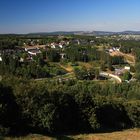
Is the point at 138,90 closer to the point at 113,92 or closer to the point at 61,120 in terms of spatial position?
the point at 113,92

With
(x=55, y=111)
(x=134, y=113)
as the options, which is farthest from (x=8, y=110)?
(x=134, y=113)

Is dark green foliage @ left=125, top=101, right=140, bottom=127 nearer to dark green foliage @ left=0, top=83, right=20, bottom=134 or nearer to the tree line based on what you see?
the tree line

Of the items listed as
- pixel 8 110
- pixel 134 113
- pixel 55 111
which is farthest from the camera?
pixel 134 113

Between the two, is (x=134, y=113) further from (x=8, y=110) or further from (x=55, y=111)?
(x=8, y=110)

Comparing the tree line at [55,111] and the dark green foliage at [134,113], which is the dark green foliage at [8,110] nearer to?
the tree line at [55,111]

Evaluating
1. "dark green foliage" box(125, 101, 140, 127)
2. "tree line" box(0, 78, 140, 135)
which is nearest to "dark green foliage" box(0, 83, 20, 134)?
"tree line" box(0, 78, 140, 135)

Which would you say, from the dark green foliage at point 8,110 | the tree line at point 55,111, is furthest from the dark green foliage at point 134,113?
the dark green foliage at point 8,110

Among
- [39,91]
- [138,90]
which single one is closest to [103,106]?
[39,91]

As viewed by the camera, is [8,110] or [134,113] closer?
[8,110]

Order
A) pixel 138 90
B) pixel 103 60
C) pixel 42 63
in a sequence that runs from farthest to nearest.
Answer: pixel 103 60, pixel 42 63, pixel 138 90

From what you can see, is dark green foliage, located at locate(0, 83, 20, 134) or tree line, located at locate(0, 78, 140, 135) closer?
dark green foliage, located at locate(0, 83, 20, 134)

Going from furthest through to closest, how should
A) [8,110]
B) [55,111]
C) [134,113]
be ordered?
[134,113], [55,111], [8,110]
